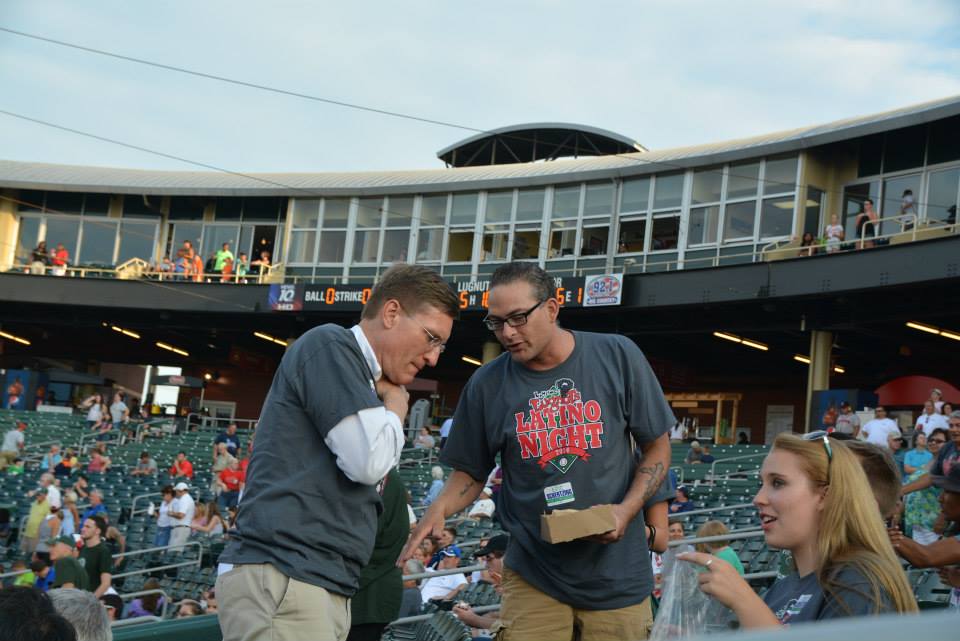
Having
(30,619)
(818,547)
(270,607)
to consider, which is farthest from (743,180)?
(30,619)

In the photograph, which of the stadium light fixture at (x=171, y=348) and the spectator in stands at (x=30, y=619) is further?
the stadium light fixture at (x=171, y=348)

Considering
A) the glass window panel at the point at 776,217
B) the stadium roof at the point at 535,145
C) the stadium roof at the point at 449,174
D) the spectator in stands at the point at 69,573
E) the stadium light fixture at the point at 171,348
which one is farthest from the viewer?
the stadium light fixture at the point at 171,348

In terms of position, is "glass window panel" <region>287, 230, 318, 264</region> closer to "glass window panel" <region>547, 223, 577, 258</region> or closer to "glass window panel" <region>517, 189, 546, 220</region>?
"glass window panel" <region>517, 189, 546, 220</region>

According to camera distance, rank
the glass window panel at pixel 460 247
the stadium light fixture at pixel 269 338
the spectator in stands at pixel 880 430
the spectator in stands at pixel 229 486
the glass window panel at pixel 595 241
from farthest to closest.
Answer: the stadium light fixture at pixel 269 338, the glass window panel at pixel 460 247, the glass window panel at pixel 595 241, the spectator in stands at pixel 229 486, the spectator in stands at pixel 880 430

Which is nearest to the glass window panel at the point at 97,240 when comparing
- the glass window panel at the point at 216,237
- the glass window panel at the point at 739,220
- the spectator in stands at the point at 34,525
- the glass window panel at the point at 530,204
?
the glass window panel at the point at 216,237

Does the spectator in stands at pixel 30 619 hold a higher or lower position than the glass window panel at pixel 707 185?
lower

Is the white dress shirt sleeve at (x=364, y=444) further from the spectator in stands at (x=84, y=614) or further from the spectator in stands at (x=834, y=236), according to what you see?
the spectator in stands at (x=834, y=236)

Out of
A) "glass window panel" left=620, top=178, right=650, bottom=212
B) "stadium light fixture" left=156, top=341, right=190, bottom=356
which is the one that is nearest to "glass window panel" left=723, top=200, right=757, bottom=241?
"glass window panel" left=620, top=178, right=650, bottom=212

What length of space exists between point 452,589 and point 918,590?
12.7ft

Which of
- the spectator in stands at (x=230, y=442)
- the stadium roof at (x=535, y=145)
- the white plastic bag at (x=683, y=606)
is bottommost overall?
the spectator in stands at (x=230, y=442)

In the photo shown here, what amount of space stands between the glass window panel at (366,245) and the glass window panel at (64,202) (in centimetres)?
1098

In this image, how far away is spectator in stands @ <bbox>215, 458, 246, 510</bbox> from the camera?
1769cm

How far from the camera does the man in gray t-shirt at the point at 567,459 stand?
392 cm

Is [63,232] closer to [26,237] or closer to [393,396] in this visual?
[26,237]
